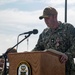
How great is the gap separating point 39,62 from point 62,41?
3.58 feet

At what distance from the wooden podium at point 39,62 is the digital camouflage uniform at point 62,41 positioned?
0.48 m

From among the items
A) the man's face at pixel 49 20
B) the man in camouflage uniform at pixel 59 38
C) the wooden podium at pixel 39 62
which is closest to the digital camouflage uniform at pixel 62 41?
the man in camouflage uniform at pixel 59 38

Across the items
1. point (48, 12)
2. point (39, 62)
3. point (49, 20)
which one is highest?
point (48, 12)

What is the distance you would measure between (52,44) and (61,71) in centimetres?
68

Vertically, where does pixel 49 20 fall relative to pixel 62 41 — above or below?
above

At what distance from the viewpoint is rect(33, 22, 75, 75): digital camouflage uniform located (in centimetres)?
446

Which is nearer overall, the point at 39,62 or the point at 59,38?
the point at 39,62

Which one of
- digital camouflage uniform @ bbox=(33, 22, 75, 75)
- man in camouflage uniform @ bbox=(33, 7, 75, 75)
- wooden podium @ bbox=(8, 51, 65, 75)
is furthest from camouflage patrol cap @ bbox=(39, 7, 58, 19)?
wooden podium @ bbox=(8, 51, 65, 75)

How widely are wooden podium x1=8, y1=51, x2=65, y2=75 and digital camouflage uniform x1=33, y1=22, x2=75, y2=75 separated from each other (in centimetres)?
48

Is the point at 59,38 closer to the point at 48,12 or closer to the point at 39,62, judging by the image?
the point at 48,12

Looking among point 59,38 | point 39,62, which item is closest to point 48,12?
point 59,38

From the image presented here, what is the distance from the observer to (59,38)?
181 inches

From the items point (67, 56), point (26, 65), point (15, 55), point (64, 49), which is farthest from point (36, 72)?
point (64, 49)

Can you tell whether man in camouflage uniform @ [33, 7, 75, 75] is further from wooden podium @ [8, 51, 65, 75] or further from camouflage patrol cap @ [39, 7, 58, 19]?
wooden podium @ [8, 51, 65, 75]
